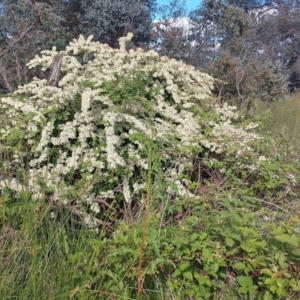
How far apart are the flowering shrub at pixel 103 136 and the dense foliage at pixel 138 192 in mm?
11

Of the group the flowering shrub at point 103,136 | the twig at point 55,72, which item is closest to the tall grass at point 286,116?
the flowering shrub at point 103,136

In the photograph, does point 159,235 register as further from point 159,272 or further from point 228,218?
point 228,218

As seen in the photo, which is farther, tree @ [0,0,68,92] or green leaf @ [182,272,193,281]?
tree @ [0,0,68,92]

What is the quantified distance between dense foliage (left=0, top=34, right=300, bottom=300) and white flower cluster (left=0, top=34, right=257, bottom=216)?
0.4 inches

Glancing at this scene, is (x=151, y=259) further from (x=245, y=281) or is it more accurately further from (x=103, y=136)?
(x=103, y=136)

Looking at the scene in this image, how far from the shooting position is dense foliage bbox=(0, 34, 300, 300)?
5.23 feet

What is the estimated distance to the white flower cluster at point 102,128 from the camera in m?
2.29

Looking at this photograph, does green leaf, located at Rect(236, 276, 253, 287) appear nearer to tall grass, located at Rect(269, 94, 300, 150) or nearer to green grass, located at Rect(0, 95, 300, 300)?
green grass, located at Rect(0, 95, 300, 300)

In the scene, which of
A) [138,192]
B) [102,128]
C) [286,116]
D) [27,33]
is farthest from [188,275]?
[27,33]

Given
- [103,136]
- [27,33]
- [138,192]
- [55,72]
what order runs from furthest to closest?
[27,33] < [55,72] < [103,136] < [138,192]

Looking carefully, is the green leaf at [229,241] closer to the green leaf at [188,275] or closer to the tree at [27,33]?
the green leaf at [188,275]

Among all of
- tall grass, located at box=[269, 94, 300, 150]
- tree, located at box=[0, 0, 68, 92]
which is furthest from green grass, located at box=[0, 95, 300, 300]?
tree, located at box=[0, 0, 68, 92]

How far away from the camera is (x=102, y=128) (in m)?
2.71

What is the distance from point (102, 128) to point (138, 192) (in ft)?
2.13
